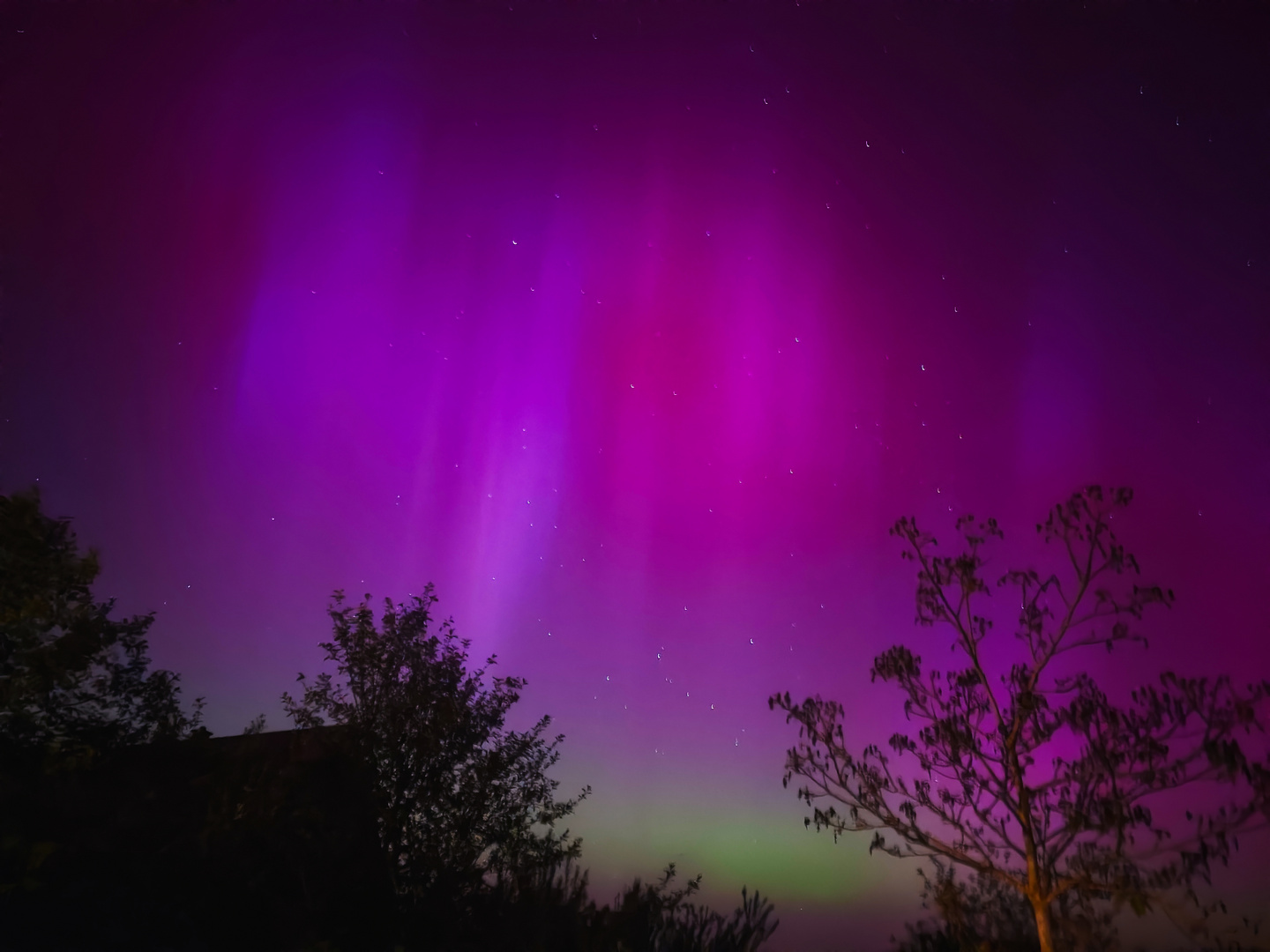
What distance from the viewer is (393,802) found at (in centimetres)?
2022

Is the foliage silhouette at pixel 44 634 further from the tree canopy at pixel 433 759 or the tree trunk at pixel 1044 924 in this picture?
the tree trunk at pixel 1044 924

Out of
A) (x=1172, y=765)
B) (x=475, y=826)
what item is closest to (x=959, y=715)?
(x=1172, y=765)

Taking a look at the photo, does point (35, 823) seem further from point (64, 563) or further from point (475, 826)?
point (475, 826)

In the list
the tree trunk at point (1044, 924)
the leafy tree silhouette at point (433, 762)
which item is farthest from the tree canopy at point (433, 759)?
the tree trunk at point (1044, 924)

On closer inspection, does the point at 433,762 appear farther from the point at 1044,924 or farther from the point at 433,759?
the point at 1044,924

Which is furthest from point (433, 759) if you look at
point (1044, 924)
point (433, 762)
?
point (1044, 924)

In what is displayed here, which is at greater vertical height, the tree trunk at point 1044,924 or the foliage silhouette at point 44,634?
the foliage silhouette at point 44,634

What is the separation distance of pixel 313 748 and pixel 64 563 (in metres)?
6.44

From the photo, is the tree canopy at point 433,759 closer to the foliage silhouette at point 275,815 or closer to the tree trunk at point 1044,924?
the foliage silhouette at point 275,815

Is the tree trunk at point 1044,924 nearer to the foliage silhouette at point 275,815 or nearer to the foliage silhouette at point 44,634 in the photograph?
the foliage silhouette at point 275,815

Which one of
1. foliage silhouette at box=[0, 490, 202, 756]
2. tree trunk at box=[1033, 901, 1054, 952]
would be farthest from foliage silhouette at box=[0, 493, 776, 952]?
tree trunk at box=[1033, 901, 1054, 952]

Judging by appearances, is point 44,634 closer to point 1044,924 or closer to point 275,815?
point 275,815

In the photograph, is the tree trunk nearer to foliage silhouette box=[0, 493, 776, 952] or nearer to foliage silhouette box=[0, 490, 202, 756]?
foliage silhouette box=[0, 493, 776, 952]

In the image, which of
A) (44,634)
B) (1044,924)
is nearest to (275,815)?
(44,634)
